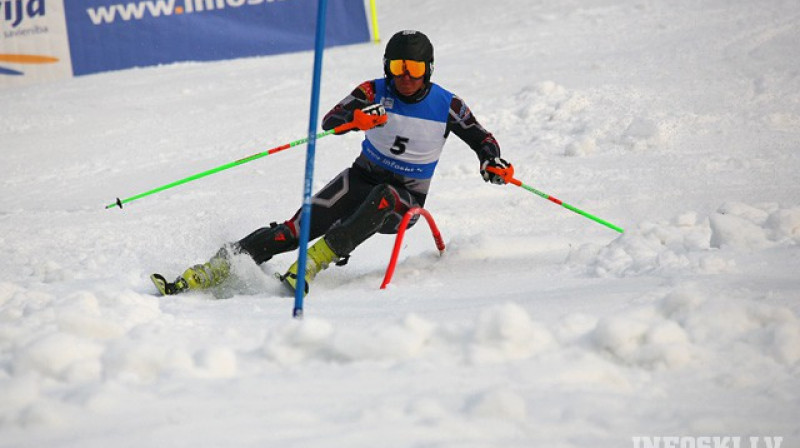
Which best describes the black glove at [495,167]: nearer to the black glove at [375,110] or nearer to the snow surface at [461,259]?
the snow surface at [461,259]

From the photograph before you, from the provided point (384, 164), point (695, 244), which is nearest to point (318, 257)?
point (384, 164)

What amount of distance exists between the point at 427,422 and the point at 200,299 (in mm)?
2168

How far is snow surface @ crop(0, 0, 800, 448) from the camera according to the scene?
257 centimetres

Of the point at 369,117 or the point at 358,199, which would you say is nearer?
the point at 369,117

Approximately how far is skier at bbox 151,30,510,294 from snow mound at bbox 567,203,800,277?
82cm

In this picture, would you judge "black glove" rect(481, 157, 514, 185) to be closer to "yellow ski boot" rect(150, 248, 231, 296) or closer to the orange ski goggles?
the orange ski goggles

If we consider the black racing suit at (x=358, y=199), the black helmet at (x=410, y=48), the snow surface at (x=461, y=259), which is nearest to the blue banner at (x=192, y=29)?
the snow surface at (x=461, y=259)

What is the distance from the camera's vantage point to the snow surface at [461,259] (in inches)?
101

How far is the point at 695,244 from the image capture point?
444cm

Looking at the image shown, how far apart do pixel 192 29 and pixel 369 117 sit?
272 inches

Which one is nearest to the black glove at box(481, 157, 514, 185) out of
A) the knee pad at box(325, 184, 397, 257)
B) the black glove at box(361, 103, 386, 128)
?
the knee pad at box(325, 184, 397, 257)

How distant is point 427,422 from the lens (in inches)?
97.8

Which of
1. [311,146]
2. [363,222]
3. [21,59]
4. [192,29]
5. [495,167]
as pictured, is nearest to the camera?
[311,146]

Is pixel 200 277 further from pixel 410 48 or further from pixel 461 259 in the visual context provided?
pixel 410 48
